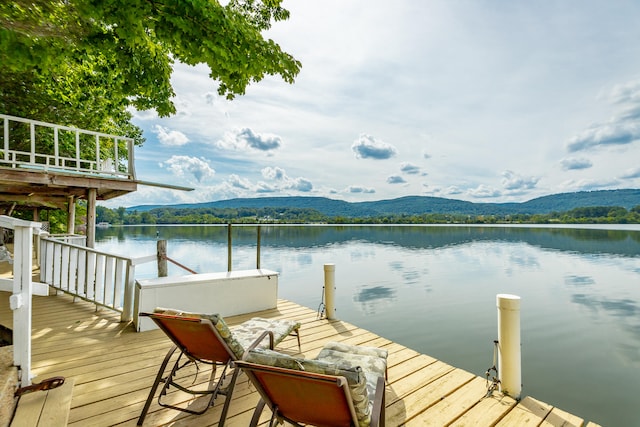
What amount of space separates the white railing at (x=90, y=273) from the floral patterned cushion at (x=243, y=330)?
2056 millimetres

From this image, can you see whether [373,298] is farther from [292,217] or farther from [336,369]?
[292,217]

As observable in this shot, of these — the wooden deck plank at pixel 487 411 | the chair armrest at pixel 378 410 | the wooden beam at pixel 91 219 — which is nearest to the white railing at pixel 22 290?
the chair armrest at pixel 378 410

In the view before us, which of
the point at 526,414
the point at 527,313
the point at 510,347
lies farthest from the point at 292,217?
the point at 526,414

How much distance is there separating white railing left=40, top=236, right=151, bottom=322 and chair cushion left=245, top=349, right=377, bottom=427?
3.98m

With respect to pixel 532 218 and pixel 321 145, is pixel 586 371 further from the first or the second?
pixel 532 218

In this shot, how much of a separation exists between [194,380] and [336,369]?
216 cm

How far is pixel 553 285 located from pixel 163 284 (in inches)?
662

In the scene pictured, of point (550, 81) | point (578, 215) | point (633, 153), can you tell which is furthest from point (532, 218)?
point (550, 81)

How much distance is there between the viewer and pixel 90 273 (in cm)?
545

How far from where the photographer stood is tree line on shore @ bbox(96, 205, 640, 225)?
5678 cm

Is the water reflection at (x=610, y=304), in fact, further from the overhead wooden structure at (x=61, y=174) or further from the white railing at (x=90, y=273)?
the overhead wooden structure at (x=61, y=174)

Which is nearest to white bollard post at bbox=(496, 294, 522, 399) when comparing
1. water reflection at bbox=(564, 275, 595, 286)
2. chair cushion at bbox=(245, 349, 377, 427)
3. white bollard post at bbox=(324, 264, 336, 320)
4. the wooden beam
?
chair cushion at bbox=(245, 349, 377, 427)

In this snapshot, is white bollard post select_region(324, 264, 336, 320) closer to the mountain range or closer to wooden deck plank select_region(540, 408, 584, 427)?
wooden deck plank select_region(540, 408, 584, 427)

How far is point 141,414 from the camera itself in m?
2.45
